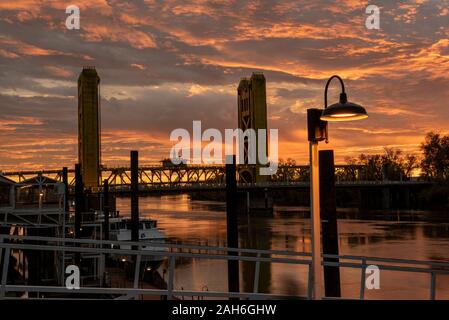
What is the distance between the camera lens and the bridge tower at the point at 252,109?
142 m

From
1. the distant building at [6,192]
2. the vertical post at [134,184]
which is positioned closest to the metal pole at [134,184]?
the vertical post at [134,184]

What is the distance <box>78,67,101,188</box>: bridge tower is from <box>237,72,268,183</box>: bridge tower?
40557mm

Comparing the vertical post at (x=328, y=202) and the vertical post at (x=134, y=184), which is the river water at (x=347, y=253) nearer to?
the vertical post at (x=134, y=184)

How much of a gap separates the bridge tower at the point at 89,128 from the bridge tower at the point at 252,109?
40.6 m

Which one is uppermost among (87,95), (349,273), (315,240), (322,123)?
(87,95)

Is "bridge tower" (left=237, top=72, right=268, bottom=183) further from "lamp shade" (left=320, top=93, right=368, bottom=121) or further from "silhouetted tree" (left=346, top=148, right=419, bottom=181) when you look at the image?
"lamp shade" (left=320, top=93, right=368, bottom=121)

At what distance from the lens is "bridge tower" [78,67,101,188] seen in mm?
131750

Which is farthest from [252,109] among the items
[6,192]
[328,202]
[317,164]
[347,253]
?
[317,164]

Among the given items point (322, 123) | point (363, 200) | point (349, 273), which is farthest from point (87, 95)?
point (322, 123)

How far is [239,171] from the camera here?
157625 millimetres

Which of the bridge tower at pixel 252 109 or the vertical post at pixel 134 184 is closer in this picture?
the vertical post at pixel 134 184

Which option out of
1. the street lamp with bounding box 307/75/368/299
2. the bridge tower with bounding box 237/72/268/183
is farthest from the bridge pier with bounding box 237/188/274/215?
the street lamp with bounding box 307/75/368/299
